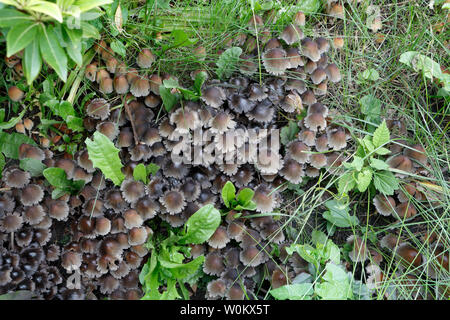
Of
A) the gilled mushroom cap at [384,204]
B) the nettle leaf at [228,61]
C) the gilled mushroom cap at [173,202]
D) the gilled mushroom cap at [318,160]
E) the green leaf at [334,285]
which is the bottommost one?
the green leaf at [334,285]

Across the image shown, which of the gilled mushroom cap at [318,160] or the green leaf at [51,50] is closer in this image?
the green leaf at [51,50]

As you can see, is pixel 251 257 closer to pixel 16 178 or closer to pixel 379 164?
pixel 379 164

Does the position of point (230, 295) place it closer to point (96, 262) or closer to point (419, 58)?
point (96, 262)

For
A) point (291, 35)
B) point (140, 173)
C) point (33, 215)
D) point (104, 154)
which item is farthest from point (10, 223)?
point (291, 35)

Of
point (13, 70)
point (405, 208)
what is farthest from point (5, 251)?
point (405, 208)

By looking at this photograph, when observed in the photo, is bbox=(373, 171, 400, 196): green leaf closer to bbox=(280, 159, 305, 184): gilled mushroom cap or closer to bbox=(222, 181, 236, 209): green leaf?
bbox=(280, 159, 305, 184): gilled mushroom cap

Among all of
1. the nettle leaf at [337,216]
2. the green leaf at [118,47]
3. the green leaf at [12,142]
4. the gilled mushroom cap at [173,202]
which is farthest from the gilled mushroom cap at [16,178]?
the nettle leaf at [337,216]

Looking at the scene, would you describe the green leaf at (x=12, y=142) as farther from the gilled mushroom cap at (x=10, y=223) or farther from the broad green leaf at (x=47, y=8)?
the broad green leaf at (x=47, y=8)

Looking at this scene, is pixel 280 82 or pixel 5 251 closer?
pixel 5 251
